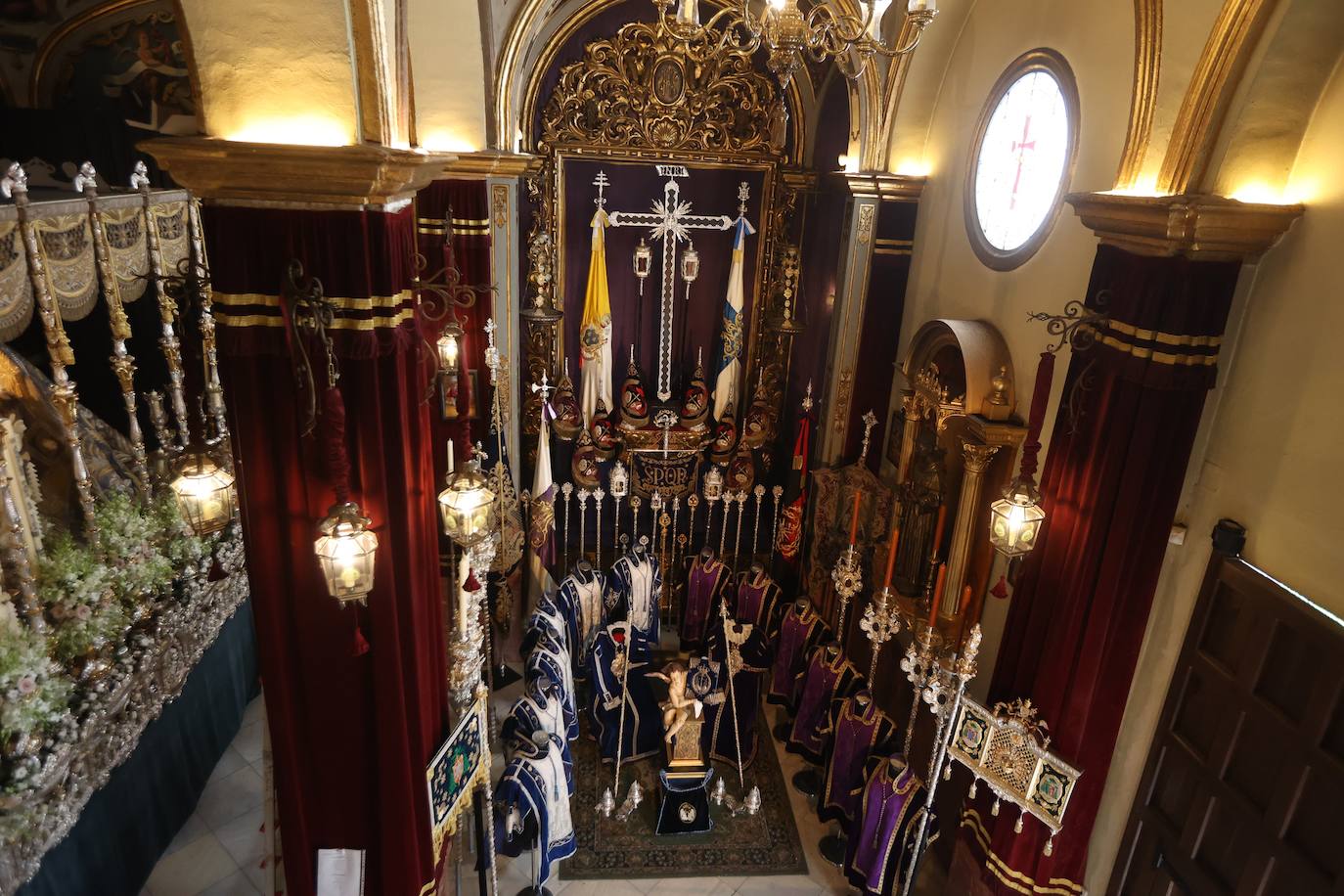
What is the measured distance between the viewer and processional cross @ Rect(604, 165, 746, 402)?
9.34 meters

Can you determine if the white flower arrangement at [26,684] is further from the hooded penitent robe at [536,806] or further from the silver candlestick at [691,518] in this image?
the silver candlestick at [691,518]

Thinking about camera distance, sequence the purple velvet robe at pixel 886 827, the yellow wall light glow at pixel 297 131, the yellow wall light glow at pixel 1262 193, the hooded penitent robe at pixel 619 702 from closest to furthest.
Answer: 1. the yellow wall light glow at pixel 297 131
2. the yellow wall light glow at pixel 1262 193
3. the purple velvet robe at pixel 886 827
4. the hooded penitent robe at pixel 619 702

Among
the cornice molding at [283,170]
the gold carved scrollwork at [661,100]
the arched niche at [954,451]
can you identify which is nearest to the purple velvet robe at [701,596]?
the arched niche at [954,451]

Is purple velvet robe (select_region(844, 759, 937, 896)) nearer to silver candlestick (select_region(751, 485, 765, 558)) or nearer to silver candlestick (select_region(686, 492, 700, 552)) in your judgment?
silver candlestick (select_region(751, 485, 765, 558))

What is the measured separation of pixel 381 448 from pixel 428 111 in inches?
160

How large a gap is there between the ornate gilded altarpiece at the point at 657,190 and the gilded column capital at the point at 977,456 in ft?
12.3

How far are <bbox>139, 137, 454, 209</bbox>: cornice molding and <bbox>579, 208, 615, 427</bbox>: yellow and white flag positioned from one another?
5930 millimetres

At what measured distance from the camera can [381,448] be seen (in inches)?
147

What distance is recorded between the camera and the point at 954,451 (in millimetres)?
6336

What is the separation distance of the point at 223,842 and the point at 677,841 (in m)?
3.59

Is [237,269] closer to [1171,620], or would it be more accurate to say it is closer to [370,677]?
[370,677]

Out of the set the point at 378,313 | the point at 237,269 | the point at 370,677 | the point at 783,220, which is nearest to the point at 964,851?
the point at 370,677

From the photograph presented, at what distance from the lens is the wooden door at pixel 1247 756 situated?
3.62 metres

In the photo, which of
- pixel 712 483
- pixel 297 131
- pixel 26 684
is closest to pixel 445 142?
pixel 297 131
